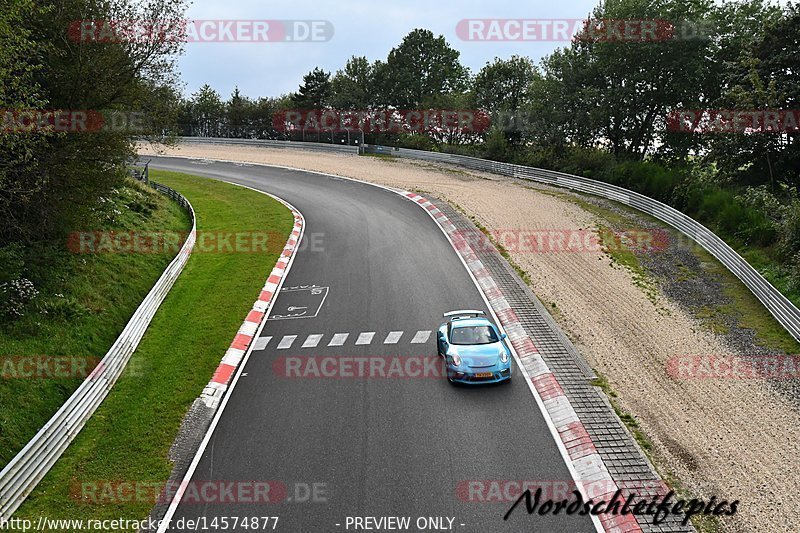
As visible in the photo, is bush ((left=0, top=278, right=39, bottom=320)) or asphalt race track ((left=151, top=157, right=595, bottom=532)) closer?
asphalt race track ((left=151, top=157, right=595, bottom=532))

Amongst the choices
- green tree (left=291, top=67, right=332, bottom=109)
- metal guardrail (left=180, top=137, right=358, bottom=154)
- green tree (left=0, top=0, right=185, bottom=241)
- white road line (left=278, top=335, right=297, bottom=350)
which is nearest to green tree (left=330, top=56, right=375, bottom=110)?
green tree (left=291, top=67, right=332, bottom=109)

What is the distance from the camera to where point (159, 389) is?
47.4 ft

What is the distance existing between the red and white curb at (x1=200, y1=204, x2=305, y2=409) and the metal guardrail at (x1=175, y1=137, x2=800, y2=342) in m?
16.6

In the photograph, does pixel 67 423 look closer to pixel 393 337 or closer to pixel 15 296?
pixel 15 296

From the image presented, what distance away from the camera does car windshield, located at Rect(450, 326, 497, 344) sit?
14.7m

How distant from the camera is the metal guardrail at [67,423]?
34.7 feet

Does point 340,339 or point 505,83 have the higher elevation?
point 505,83

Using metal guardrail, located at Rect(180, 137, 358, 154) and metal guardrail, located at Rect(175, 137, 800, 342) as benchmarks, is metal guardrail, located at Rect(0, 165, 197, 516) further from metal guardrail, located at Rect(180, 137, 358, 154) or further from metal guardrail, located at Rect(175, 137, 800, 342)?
metal guardrail, located at Rect(180, 137, 358, 154)

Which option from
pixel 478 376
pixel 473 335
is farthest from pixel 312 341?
pixel 478 376

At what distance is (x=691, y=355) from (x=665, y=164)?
94.4 feet

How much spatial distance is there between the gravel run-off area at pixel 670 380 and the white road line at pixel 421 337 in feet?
14.4

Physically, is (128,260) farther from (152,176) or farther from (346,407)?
(152,176)

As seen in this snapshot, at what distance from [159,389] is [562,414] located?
9.97m

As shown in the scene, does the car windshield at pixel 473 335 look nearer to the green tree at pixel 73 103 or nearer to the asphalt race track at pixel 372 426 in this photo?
the asphalt race track at pixel 372 426
